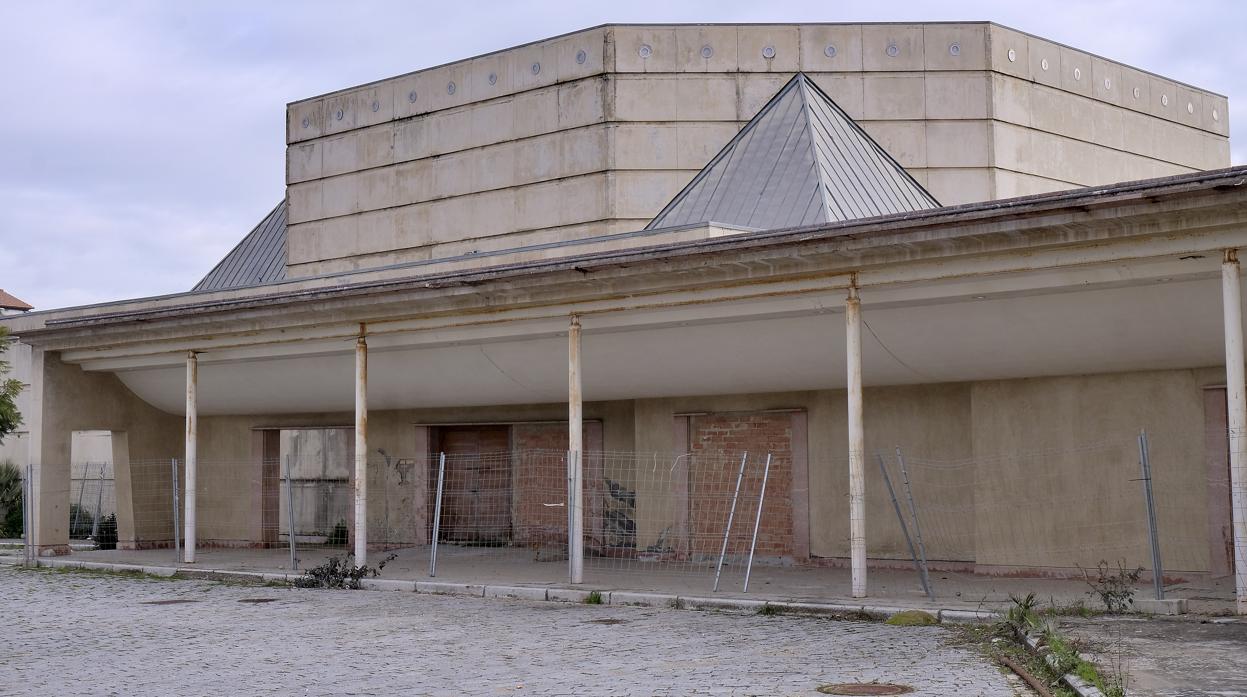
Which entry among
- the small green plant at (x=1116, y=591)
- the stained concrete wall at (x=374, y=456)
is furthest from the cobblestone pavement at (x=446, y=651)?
the stained concrete wall at (x=374, y=456)

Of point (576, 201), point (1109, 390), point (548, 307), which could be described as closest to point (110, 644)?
point (548, 307)

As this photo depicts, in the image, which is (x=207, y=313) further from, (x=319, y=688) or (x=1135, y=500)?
(x=1135, y=500)

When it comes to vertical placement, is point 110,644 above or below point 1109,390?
below

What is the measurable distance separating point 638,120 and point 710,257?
51.3 ft

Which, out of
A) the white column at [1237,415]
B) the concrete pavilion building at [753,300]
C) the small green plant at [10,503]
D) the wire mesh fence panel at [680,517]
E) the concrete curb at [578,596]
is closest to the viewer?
the white column at [1237,415]

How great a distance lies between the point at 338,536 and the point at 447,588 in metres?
Answer: 9.44

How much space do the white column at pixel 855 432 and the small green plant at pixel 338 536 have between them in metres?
13.5

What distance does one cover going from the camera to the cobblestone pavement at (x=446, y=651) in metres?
9.49

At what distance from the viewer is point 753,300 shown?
50.3 ft

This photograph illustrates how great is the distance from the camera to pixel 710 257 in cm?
1479

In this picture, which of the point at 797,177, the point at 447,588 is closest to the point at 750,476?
the point at 447,588

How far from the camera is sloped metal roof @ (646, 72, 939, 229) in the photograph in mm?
21016

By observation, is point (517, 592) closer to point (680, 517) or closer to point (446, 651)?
point (680, 517)

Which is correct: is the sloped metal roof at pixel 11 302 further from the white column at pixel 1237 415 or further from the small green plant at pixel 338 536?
the white column at pixel 1237 415
